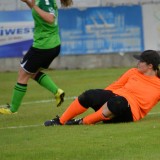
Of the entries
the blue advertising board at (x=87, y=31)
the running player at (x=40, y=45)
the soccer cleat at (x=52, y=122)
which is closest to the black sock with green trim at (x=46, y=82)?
the running player at (x=40, y=45)

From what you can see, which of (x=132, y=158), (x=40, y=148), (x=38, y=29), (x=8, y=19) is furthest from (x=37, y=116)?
(x=8, y=19)

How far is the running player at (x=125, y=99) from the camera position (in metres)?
10.7

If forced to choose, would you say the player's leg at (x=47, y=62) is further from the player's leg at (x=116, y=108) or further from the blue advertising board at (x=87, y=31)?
the blue advertising board at (x=87, y=31)

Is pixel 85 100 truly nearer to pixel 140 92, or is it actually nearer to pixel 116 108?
pixel 116 108

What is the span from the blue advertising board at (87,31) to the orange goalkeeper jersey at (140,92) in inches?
500

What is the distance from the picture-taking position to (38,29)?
40.5 feet

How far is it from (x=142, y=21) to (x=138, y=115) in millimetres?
13289

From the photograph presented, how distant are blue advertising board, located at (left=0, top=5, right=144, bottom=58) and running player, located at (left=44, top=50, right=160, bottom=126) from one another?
12624mm

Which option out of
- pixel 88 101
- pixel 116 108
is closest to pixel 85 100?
pixel 88 101

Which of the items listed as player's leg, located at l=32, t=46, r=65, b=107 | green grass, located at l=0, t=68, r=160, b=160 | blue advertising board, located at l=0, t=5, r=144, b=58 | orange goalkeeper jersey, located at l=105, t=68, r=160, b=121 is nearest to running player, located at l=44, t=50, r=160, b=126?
orange goalkeeper jersey, located at l=105, t=68, r=160, b=121

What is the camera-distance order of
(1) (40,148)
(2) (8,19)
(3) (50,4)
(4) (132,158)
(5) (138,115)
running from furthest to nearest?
(2) (8,19), (3) (50,4), (5) (138,115), (1) (40,148), (4) (132,158)

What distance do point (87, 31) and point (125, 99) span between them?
13.4 meters

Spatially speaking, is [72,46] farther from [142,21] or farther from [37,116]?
[37,116]

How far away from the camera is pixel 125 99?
10.7 meters
